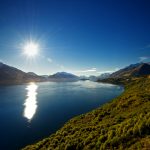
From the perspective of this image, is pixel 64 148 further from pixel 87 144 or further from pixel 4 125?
pixel 4 125

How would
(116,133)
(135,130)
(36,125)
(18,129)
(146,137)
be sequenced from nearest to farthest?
(146,137)
(135,130)
(116,133)
(18,129)
(36,125)

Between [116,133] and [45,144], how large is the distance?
14581 millimetres

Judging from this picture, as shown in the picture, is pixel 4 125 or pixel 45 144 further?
pixel 4 125

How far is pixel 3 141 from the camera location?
42438mm

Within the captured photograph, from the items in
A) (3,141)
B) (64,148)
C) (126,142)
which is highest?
(126,142)

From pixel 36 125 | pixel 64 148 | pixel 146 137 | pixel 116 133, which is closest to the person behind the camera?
pixel 146 137

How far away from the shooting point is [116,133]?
80.5ft

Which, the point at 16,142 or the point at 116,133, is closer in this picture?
the point at 116,133

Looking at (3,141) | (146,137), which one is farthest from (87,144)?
(3,141)

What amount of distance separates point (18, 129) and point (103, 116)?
2433 centimetres

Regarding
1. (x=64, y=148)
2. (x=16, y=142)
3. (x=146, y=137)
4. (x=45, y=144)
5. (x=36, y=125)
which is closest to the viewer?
(x=146, y=137)

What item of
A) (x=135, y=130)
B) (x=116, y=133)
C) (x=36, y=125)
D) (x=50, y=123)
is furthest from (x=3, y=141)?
(x=135, y=130)

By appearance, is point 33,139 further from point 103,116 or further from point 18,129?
point 103,116

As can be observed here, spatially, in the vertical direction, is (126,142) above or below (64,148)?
above
